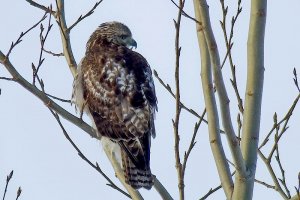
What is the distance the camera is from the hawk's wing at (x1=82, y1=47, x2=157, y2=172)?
695 cm

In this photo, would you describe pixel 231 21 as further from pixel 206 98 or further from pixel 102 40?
pixel 102 40

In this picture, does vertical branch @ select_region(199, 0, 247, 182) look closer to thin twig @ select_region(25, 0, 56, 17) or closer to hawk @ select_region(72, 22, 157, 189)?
hawk @ select_region(72, 22, 157, 189)

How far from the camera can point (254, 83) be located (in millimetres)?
4715

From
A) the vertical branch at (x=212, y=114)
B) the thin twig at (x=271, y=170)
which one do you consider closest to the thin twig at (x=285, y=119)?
the thin twig at (x=271, y=170)

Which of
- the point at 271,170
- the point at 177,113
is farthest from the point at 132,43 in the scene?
the point at 177,113

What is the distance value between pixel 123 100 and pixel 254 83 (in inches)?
106

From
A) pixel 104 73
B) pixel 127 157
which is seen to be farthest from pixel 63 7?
pixel 127 157

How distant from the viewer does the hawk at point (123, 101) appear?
6.88 metres

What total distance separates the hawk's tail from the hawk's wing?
0.06 metres

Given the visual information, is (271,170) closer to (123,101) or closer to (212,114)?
(212,114)

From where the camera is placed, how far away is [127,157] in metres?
6.88

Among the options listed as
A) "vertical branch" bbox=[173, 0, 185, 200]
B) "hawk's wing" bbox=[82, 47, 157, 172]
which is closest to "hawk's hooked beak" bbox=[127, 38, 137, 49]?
"hawk's wing" bbox=[82, 47, 157, 172]

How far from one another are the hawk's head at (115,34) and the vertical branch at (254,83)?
4.01 metres

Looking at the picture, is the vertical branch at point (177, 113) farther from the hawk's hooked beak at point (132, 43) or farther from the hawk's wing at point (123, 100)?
the hawk's hooked beak at point (132, 43)
